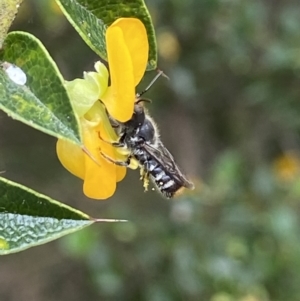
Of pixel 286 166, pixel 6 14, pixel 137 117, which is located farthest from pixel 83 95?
pixel 286 166

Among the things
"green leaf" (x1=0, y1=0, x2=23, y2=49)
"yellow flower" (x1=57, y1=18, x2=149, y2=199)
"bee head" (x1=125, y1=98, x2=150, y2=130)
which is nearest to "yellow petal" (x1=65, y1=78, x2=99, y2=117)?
"yellow flower" (x1=57, y1=18, x2=149, y2=199)

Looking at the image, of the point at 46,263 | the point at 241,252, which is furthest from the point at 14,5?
the point at 46,263

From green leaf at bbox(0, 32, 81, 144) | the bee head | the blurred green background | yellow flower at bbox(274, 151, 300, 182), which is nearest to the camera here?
green leaf at bbox(0, 32, 81, 144)

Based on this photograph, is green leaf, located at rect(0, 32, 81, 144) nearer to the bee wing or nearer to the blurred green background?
the bee wing

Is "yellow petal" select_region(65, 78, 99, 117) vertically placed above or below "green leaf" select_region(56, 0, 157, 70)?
below

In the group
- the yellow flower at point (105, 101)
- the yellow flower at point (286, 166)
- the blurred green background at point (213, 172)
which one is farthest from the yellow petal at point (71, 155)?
the yellow flower at point (286, 166)

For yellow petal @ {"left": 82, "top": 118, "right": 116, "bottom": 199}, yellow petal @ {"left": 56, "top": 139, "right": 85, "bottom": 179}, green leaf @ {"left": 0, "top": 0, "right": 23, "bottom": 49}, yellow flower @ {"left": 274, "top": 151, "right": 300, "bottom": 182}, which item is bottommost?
yellow flower @ {"left": 274, "top": 151, "right": 300, "bottom": 182}
